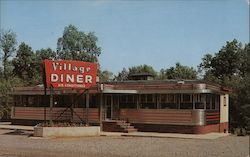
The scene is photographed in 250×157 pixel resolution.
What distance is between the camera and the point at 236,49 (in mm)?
58844

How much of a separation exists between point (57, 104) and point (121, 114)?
602 centimetres

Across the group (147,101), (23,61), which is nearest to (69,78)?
(147,101)

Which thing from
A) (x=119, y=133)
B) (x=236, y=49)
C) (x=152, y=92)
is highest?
(x=236, y=49)

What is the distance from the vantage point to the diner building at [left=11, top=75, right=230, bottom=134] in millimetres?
29141

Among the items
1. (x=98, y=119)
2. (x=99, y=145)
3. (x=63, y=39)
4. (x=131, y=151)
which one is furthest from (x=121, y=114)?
(x=63, y=39)

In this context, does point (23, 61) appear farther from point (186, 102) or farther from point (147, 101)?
point (186, 102)

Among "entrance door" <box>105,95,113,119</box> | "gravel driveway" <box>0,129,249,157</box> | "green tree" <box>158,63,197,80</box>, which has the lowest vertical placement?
"gravel driveway" <box>0,129,249,157</box>

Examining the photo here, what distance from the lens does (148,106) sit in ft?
102

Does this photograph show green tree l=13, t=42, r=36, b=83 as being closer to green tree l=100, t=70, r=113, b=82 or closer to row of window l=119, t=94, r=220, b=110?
green tree l=100, t=70, r=113, b=82

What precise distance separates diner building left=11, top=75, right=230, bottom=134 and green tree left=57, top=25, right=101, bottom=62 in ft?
117

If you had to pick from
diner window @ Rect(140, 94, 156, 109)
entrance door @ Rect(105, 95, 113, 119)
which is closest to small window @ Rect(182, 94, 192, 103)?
diner window @ Rect(140, 94, 156, 109)

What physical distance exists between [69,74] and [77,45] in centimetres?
4350

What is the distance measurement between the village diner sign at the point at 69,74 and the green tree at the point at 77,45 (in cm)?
4132

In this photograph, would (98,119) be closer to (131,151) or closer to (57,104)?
(57,104)
